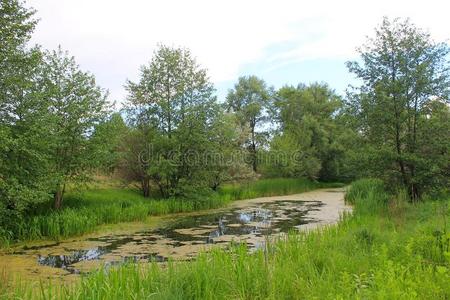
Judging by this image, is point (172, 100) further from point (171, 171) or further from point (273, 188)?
point (273, 188)

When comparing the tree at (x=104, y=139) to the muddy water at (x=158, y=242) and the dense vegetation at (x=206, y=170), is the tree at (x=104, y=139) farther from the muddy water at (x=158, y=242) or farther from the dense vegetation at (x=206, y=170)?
the muddy water at (x=158, y=242)

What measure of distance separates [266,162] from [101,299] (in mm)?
31897

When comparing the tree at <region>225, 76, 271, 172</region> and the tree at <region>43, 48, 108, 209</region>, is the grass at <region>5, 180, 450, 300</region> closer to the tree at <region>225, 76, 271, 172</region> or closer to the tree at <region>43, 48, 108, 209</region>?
the tree at <region>43, 48, 108, 209</region>

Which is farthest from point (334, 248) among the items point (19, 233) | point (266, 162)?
point (266, 162)

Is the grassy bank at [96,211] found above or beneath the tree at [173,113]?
beneath

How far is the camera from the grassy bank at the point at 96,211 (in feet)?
42.3

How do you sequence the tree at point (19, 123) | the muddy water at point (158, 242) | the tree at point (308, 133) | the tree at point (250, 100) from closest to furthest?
1. the muddy water at point (158, 242)
2. the tree at point (19, 123)
3. the tree at point (308, 133)
4. the tree at point (250, 100)

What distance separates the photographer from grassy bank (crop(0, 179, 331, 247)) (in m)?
12.9

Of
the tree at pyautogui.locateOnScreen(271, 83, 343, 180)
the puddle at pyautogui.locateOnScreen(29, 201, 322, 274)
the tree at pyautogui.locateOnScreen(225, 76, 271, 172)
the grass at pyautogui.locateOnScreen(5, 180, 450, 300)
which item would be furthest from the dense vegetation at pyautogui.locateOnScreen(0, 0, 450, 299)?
the tree at pyautogui.locateOnScreen(225, 76, 271, 172)

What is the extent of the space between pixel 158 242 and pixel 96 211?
4751mm

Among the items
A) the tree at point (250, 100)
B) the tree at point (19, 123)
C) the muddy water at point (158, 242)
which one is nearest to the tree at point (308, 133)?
the tree at point (250, 100)

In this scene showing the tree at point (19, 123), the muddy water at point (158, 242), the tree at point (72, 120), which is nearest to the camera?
the muddy water at point (158, 242)

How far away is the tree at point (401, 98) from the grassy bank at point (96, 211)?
998 cm

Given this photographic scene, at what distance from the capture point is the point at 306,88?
147ft
